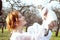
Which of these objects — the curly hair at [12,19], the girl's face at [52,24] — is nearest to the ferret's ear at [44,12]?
the girl's face at [52,24]

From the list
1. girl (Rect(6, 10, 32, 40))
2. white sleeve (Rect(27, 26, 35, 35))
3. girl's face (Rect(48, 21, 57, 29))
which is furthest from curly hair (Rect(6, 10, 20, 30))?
girl's face (Rect(48, 21, 57, 29))

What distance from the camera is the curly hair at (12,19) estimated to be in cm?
154

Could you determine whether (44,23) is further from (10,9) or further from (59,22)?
(10,9)

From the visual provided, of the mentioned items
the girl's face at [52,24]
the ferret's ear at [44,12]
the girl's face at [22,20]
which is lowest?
the girl's face at [52,24]

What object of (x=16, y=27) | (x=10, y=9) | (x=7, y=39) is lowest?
(x=7, y=39)

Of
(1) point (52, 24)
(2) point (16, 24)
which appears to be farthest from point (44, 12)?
(2) point (16, 24)

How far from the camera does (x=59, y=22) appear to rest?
1522mm

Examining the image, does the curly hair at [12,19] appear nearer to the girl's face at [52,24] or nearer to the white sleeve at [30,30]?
the white sleeve at [30,30]

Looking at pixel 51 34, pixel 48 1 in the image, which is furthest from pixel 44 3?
pixel 51 34

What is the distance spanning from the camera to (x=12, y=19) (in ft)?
5.05

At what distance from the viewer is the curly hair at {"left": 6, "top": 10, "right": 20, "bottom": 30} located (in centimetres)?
154

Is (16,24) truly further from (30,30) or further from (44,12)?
(44,12)

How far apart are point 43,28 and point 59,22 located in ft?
0.49

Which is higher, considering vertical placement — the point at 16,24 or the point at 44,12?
the point at 44,12
